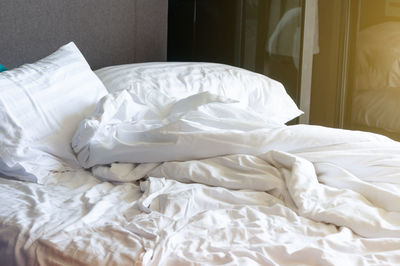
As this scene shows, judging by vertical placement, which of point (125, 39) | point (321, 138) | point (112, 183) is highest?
point (125, 39)

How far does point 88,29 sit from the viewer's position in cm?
303

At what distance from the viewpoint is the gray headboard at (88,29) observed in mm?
2631

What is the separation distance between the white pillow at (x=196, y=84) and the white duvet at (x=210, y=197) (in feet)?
1.18

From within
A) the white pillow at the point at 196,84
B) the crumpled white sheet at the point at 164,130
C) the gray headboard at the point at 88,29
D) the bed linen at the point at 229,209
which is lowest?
the bed linen at the point at 229,209

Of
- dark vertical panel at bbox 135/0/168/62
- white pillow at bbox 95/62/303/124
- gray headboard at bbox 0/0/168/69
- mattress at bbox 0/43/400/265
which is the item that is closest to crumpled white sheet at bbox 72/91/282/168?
mattress at bbox 0/43/400/265

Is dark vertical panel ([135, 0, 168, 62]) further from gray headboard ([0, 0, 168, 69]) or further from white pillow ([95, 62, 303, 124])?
white pillow ([95, 62, 303, 124])

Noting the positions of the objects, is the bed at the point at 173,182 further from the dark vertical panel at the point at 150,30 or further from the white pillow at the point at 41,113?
the dark vertical panel at the point at 150,30

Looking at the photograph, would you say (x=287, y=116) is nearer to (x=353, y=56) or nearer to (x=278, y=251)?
(x=353, y=56)

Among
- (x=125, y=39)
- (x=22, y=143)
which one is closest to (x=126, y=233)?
(x=22, y=143)

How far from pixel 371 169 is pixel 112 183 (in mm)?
821

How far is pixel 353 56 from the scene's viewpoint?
3762mm

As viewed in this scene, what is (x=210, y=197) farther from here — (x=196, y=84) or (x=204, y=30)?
(x=204, y=30)

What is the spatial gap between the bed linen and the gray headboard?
0.92 meters

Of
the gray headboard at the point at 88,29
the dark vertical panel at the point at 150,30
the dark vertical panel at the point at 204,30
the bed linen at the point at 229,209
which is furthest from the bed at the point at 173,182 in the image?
the dark vertical panel at the point at 204,30
